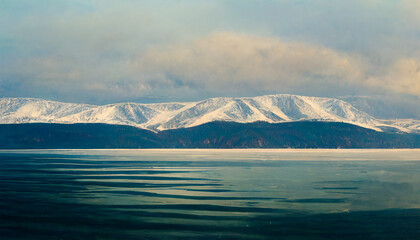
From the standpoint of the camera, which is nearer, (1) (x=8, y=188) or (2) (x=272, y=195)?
(2) (x=272, y=195)

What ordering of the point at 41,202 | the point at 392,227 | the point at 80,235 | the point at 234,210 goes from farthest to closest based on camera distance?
the point at 41,202 < the point at 234,210 < the point at 392,227 < the point at 80,235

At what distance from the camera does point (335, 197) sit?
1891 inches

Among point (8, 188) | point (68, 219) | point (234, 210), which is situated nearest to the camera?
point (68, 219)

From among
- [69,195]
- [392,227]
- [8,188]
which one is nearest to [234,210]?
[392,227]

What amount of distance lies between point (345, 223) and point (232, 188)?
22894mm

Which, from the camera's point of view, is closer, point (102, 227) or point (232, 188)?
point (102, 227)

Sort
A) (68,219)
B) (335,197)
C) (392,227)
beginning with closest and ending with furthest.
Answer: (392,227), (68,219), (335,197)

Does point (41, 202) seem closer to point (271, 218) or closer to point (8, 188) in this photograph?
point (8, 188)

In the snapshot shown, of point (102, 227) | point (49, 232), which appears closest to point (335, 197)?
point (102, 227)

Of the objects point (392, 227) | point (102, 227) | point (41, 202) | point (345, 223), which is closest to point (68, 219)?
point (102, 227)

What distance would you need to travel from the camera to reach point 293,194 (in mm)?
50812

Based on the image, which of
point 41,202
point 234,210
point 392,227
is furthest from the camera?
point 41,202

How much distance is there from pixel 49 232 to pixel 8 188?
25397 millimetres

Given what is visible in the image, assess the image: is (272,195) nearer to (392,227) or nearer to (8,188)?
(392,227)
